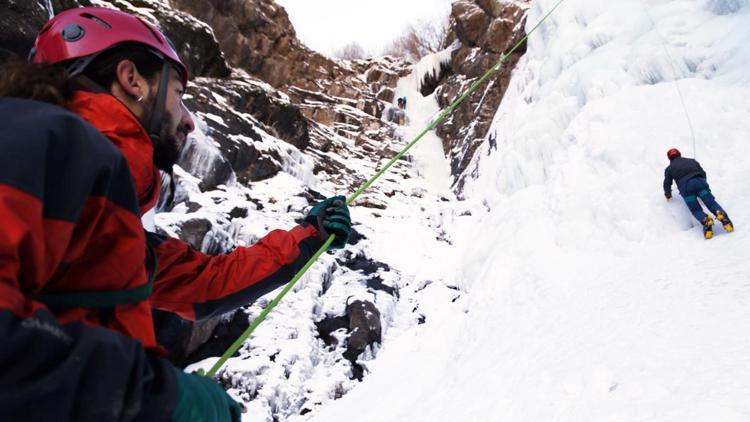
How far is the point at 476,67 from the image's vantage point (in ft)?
67.1

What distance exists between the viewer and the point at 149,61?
1.57 m

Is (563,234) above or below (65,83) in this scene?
below

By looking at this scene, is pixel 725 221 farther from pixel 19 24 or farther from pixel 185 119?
pixel 19 24

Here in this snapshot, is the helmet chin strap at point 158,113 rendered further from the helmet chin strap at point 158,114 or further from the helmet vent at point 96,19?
the helmet vent at point 96,19

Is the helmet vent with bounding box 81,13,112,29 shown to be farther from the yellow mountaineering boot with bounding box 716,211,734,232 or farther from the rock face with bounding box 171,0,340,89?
the rock face with bounding box 171,0,340,89

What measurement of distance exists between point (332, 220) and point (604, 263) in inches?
171

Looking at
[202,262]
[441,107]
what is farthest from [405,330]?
[441,107]

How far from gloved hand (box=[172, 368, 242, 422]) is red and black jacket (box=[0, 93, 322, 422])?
0.04 m

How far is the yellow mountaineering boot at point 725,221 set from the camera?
454 centimetres

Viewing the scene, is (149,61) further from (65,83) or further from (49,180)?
(49,180)

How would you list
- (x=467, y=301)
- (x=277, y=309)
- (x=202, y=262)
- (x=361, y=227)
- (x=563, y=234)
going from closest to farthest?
(x=202, y=262) < (x=563, y=234) < (x=467, y=301) < (x=277, y=309) < (x=361, y=227)

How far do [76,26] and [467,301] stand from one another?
664 cm

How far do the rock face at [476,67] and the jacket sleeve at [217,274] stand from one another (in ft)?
52.1

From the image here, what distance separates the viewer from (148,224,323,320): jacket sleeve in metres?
1.79
